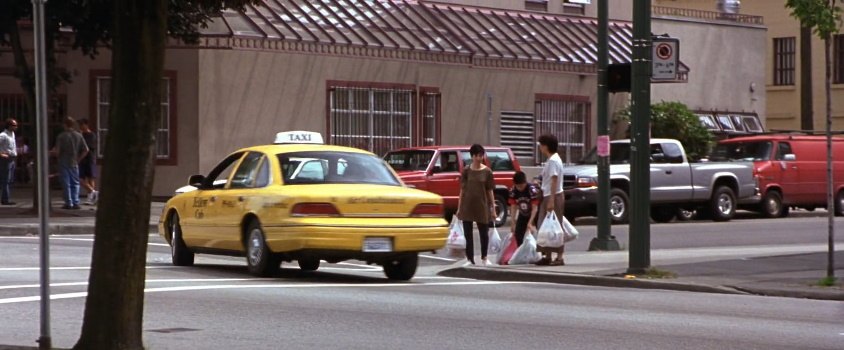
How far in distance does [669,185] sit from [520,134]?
9.09 m

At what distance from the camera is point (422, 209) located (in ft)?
57.4

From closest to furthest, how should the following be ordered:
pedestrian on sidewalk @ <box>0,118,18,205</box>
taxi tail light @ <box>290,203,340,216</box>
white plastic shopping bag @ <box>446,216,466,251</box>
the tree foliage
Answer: taxi tail light @ <box>290,203,340,216</box>, white plastic shopping bag @ <box>446,216,466,251</box>, pedestrian on sidewalk @ <box>0,118,18,205</box>, the tree foliage

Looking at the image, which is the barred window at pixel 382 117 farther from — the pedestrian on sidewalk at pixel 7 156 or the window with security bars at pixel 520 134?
the pedestrian on sidewalk at pixel 7 156

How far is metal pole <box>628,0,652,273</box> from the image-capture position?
1817 cm

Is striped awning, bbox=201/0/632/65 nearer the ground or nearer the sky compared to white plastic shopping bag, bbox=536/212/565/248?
nearer the sky

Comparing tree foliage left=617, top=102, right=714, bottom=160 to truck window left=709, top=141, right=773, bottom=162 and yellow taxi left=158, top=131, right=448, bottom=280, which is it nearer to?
truck window left=709, top=141, right=773, bottom=162

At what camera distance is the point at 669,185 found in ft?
108

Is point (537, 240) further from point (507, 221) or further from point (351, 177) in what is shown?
point (507, 221)

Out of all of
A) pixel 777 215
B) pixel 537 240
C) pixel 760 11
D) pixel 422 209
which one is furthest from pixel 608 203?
pixel 760 11

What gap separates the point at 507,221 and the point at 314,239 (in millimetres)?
15085

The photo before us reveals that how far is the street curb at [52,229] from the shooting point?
2605 cm

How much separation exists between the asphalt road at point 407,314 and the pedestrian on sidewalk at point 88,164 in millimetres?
12632

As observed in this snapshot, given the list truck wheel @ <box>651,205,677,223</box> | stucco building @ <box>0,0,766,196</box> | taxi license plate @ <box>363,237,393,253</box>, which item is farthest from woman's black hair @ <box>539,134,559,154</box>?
stucco building @ <box>0,0,766,196</box>

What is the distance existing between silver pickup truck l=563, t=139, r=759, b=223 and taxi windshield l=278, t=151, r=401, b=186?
532 inches
